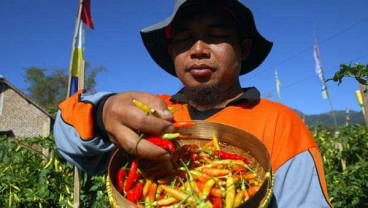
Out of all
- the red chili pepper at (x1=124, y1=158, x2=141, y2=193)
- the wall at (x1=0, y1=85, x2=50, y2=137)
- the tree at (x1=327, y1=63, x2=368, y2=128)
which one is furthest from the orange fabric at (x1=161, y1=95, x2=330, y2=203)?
the wall at (x1=0, y1=85, x2=50, y2=137)

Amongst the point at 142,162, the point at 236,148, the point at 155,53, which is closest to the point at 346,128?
the point at 155,53

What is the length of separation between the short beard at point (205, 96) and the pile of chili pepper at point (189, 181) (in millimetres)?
426

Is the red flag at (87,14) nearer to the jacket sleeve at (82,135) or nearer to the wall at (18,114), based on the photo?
the jacket sleeve at (82,135)

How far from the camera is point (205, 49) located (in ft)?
7.50

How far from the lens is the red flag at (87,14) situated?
7688 millimetres

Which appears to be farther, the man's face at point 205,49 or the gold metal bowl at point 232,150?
the man's face at point 205,49

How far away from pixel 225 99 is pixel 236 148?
489 millimetres

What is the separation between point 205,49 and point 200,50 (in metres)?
0.03

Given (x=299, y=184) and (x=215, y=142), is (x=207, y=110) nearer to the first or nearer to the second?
(x=215, y=142)

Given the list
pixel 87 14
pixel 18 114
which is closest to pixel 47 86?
pixel 18 114

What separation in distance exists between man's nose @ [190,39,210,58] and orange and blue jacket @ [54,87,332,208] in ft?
1.38

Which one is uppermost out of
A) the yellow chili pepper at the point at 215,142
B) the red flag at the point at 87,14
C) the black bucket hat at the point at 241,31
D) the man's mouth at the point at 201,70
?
the red flag at the point at 87,14

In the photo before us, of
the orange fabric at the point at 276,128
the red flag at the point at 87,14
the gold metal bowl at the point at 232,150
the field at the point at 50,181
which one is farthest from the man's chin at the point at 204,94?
the red flag at the point at 87,14

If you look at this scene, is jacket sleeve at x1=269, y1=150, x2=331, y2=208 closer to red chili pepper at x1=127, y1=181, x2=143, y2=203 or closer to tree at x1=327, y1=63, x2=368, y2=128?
red chili pepper at x1=127, y1=181, x2=143, y2=203
